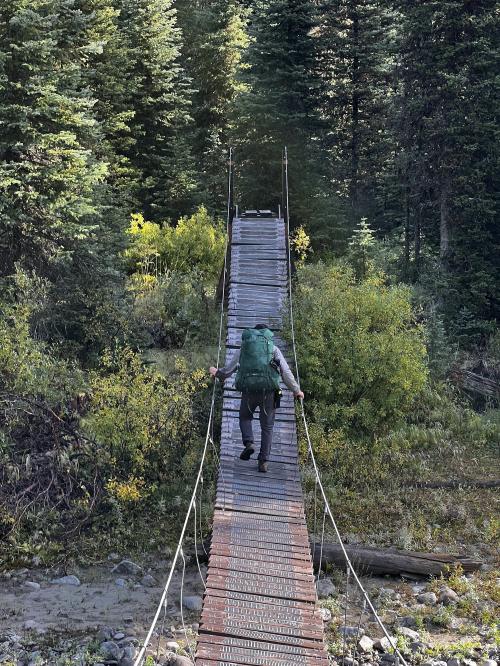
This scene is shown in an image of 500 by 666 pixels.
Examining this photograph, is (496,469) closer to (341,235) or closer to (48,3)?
(341,235)

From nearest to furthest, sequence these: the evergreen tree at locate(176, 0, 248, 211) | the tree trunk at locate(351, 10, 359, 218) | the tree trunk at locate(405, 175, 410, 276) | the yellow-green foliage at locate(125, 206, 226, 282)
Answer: the yellow-green foliage at locate(125, 206, 226, 282) → the tree trunk at locate(405, 175, 410, 276) → the tree trunk at locate(351, 10, 359, 218) → the evergreen tree at locate(176, 0, 248, 211)

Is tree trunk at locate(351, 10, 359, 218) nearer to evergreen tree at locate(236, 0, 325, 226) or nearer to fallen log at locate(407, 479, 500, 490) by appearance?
evergreen tree at locate(236, 0, 325, 226)

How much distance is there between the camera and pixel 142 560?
9.25 meters

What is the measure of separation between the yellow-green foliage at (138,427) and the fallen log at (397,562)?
9.07 feet

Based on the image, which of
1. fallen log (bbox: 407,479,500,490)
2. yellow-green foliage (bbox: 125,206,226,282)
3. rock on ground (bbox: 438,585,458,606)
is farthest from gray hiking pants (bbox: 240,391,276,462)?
yellow-green foliage (bbox: 125,206,226,282)

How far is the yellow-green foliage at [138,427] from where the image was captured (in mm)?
10141

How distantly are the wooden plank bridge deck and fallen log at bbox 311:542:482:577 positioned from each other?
1.32m

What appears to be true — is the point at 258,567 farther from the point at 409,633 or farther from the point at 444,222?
the point at 444,222

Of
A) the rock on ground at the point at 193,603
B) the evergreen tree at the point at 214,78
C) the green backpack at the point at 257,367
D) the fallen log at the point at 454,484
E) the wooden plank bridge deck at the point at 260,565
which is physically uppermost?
the evergreen tree at the point at 214,78

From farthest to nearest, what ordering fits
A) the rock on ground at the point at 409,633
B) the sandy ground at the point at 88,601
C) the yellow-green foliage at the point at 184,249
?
the yellow-green foliage at the point at 184,249 < the sandy ground at the point at 88,601 < the rock on ground at the point at 409,633

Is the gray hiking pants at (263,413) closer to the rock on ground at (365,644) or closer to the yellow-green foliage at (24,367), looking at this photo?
the rock on ground at (365,644)

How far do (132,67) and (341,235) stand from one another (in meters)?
7.75

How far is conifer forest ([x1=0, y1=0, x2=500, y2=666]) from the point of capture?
8.99 meters

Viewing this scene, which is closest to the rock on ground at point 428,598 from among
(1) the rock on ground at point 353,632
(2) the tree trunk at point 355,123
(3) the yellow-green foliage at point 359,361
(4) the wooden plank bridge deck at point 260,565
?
(1) the rock on ground at point 353,632
